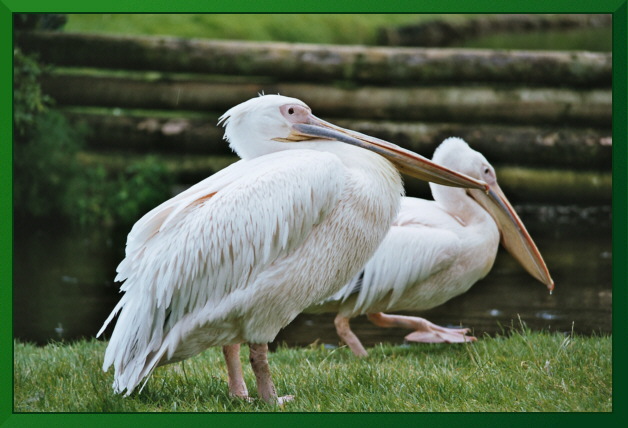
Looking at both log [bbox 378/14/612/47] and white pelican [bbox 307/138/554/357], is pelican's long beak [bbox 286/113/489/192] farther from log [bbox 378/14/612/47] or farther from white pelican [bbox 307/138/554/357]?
log [bbox 378/14/612/47]

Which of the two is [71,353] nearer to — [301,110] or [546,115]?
[301,110]

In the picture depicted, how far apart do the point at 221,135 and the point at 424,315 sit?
233 centimetres

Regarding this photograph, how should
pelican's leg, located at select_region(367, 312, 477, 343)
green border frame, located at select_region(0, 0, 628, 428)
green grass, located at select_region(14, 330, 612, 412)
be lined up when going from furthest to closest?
1. pelican's leg, located at select_region(367, 312, 477, 343)
2. green grass, located at select_region(14, 330, 612, 412)
3. green border frame, located at select_region(0, 0, 628, 428)

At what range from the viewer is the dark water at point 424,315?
5.86 meters

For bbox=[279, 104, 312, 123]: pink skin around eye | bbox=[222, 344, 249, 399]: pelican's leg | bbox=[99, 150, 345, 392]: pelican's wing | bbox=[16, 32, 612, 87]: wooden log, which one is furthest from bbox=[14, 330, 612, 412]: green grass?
bbox=[16, 32, 612, 87]: wooden log

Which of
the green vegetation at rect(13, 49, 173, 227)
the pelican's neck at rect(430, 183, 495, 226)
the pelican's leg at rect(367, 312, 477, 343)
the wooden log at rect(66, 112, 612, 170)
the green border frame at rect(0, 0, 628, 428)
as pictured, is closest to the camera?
the green border frame at rect(0, 0, 628, 428)

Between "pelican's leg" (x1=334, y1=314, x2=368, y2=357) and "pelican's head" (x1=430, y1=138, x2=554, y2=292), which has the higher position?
"pelican's head" (x1=430, y1=138, x2=554, y2=292)

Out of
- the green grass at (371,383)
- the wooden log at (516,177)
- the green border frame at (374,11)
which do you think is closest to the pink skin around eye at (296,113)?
the green border frame at (374,11)

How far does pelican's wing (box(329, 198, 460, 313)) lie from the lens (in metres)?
5.39

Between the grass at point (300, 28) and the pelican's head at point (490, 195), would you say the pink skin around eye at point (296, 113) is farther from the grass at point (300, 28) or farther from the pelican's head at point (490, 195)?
the pelican's head at point (490, 195)

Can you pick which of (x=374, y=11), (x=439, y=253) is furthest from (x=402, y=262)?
(x=374, y=11)

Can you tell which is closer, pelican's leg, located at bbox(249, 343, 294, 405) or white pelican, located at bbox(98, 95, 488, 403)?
white pelican, located at bbox(98, 95, 488, 403)

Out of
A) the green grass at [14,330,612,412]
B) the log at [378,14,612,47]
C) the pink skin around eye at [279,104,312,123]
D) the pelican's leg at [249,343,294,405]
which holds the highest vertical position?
the log at [378,14,612,47]

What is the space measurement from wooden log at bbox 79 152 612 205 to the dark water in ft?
0.41
